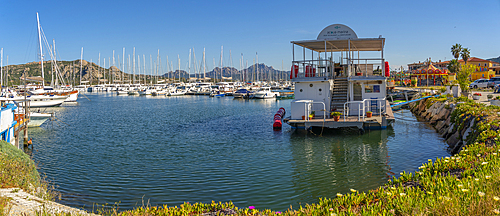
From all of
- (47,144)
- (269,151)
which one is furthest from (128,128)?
(269,151)

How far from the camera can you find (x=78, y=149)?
19.3 meters

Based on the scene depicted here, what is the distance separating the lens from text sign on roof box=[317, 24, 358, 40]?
22.5m

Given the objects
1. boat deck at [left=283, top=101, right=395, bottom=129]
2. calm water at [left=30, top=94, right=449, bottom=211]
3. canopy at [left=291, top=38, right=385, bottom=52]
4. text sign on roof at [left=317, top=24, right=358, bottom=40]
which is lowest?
calm water at [left=30, top=94, right=449, bottom=211]

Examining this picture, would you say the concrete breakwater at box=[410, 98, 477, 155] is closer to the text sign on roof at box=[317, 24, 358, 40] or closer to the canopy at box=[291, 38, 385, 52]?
the canopy at box=[291, 38, 385, 52]

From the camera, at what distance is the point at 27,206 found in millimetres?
7434

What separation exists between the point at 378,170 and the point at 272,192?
5123 millimetres

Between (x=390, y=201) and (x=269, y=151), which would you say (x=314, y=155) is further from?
Result: (x=390, y=201)

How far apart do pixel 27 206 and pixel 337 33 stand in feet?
65.9

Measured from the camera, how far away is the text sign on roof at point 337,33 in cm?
2253

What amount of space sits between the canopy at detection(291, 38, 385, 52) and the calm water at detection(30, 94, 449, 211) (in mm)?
6177

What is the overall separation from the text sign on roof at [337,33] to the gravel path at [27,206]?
1891cm

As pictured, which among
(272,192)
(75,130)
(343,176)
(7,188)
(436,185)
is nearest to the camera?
(436,185)

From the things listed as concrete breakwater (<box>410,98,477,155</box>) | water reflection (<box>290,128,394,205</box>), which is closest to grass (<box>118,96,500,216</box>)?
water reflection (<box>290,128,394,205</box>)

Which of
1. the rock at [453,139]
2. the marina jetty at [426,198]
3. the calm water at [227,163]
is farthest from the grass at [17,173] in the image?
the rock at [453,139]
